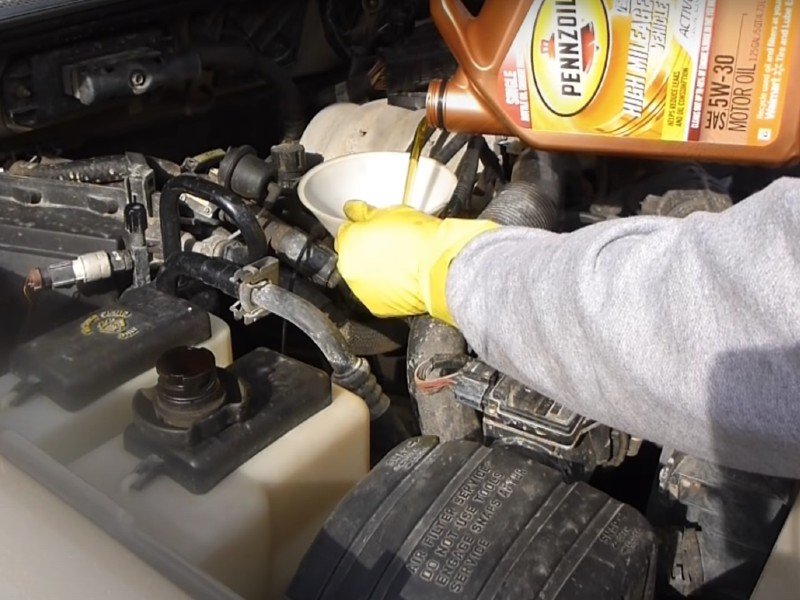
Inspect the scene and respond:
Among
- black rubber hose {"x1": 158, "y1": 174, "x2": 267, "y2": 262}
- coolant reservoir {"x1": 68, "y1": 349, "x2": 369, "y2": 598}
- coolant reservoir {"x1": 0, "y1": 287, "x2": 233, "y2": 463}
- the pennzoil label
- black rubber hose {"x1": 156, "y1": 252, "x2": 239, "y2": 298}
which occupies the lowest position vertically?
coolant reservoir {"x1": 68, "y1": 349, "x2": 369, "y2": 598}

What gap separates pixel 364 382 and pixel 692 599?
1.30ft

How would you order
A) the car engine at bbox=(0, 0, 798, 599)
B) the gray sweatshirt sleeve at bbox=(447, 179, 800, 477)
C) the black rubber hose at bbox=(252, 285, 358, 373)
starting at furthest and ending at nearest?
the black rubber hose at bbox=(252, 285, 358, 373) < the car engine at bbox=(0, 0, 798, 599) < the gray sweatshirt sleeve at bbox=(447, 179, 800, 477)

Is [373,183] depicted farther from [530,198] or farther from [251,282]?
[251,282]

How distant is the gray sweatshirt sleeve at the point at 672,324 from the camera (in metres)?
0.61

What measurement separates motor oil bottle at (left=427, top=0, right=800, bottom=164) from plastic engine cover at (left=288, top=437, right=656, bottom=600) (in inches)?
20.8

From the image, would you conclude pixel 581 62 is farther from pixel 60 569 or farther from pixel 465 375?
pixel 60 569

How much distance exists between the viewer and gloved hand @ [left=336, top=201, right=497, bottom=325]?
92cm

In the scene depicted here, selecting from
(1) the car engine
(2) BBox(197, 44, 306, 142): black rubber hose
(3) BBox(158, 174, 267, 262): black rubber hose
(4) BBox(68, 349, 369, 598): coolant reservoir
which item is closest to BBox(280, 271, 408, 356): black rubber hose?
(1) the car engine

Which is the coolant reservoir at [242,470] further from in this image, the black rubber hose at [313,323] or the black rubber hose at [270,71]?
the black rubber hose at [270,71]

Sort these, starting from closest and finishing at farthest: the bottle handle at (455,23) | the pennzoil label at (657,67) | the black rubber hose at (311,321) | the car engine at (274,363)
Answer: the car engine at (274,363)
the black rubber hose at (311,321)
the pennzoil label at (657,67)
the bottle handle at (455,23)

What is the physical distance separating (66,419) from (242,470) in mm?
175

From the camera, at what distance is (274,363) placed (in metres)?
0.88

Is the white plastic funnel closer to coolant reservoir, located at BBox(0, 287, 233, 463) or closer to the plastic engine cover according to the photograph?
coolant reservoir, located at BBox(0, 287, 233, 463)

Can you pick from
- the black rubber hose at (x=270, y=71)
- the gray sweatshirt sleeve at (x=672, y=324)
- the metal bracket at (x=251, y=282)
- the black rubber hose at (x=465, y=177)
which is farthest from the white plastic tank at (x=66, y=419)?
the black rubber hose at (x=270, y=71)
